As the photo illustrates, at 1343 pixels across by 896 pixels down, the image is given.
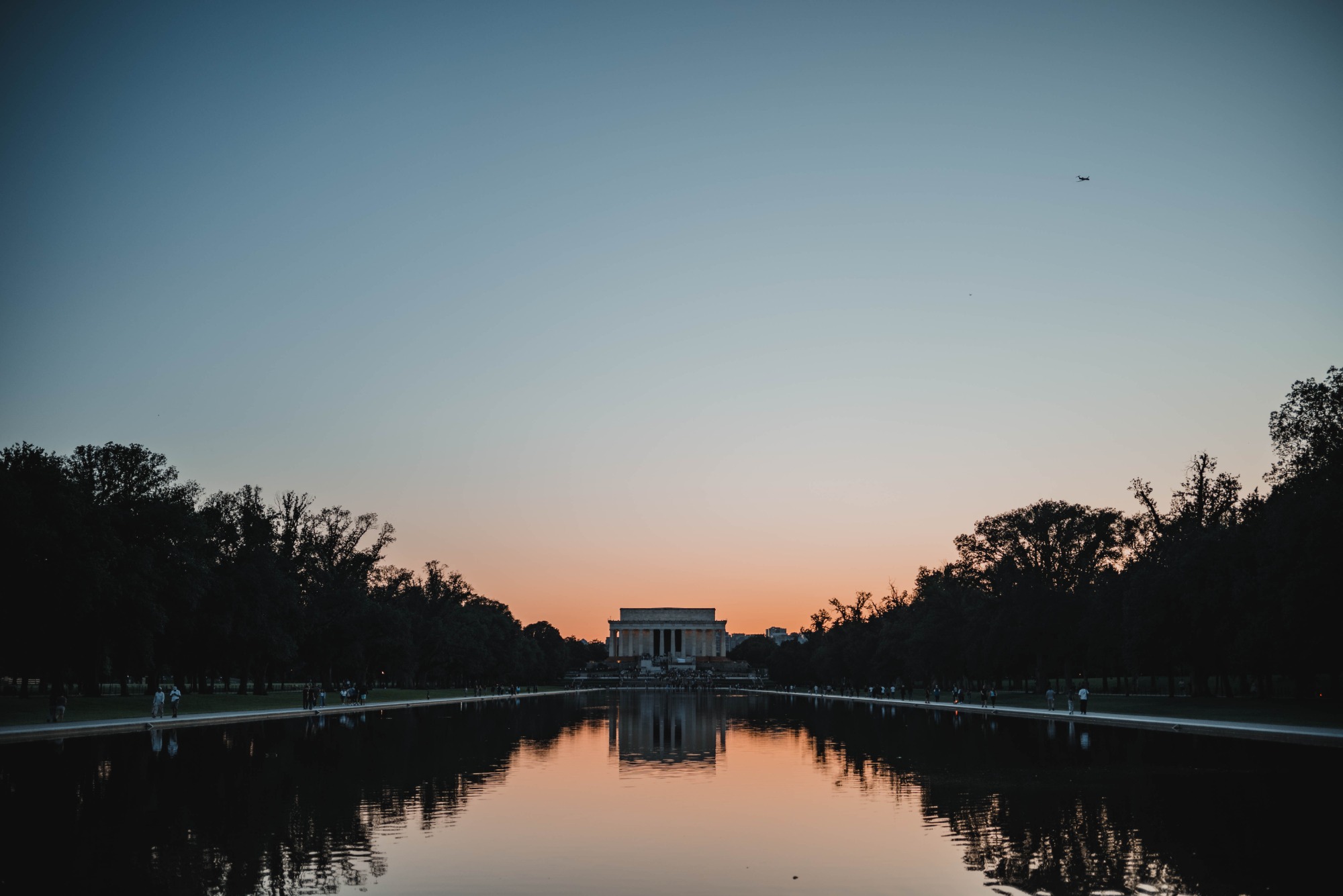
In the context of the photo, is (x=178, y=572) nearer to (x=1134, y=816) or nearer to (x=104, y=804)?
(x=104, y=804)

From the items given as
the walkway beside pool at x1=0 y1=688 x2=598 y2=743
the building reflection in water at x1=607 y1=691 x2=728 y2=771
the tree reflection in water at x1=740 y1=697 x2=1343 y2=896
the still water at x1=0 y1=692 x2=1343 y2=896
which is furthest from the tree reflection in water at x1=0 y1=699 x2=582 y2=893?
the tree reflection in water at x1=740 y1=697 x2=1343 y2=896

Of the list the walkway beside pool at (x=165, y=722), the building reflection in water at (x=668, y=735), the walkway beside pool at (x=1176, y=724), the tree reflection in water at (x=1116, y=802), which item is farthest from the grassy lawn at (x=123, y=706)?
the walkway beside pool at (x=1176, y=724)

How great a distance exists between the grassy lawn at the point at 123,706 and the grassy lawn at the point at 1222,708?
46822mm

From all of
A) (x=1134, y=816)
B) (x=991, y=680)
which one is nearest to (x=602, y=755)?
(x=1134, y=816)

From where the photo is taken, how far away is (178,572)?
64.1m

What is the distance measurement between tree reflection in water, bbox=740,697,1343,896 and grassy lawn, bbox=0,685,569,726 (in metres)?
32.3

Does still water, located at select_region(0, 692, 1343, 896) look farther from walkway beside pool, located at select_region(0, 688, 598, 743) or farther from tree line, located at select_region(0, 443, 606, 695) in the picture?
tree line, located at select_region(0, 443, 606, 695)

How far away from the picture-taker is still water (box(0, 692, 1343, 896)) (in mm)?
15953

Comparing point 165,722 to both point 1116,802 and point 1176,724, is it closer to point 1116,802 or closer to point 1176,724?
point 1116,802

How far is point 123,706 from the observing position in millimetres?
57438

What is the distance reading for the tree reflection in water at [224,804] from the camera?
630 inches

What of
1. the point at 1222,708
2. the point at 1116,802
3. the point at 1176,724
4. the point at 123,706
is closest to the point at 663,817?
the point at 1116,802

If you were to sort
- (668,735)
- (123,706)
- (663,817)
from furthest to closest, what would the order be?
(123,706), (668,735), (663,817)

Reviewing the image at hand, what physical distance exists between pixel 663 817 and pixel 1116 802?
9666mm
